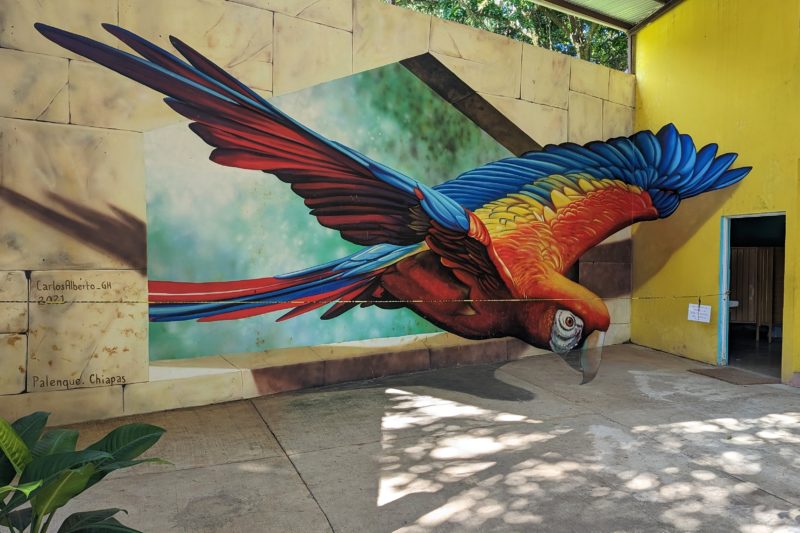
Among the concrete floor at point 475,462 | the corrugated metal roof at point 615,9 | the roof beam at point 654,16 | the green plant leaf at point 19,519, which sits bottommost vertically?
the concrete floor at point 475,462

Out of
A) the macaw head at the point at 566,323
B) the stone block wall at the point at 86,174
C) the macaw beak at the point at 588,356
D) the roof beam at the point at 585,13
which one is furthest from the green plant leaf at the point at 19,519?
the roof beam at the point at 585,13

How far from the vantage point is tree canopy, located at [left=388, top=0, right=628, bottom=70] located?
13.9m

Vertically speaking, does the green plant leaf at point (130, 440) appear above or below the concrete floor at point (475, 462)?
above

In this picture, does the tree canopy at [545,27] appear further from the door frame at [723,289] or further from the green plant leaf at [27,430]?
the green plant leaf at [27,430]

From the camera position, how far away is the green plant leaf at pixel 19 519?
166 cm

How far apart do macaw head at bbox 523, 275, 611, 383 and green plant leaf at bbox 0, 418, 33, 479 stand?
6.55m

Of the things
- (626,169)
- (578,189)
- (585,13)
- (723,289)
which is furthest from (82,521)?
(585,13)

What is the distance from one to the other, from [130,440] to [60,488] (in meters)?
0.29

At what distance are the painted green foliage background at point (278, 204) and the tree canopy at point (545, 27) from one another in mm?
8496

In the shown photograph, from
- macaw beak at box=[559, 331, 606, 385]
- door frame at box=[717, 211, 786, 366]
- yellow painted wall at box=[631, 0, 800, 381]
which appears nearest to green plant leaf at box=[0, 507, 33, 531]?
macaw beak at box=[559, 331, 606, 385]

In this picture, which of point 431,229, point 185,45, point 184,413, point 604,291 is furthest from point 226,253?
point 604,291

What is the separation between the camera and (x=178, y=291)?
5.33 m

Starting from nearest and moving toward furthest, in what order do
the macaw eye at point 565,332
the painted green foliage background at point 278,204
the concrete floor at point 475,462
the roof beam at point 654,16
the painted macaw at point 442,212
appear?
the concrete floor at point 475,462 → the painted green foliage background at point 278,204 → the painted macaw at point 442,212 → the macaw eye at point 565,332 → the roof beam at point 654,16

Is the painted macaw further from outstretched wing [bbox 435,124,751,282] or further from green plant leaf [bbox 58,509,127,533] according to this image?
green plant leaf [bbox 58,509,127,533]
